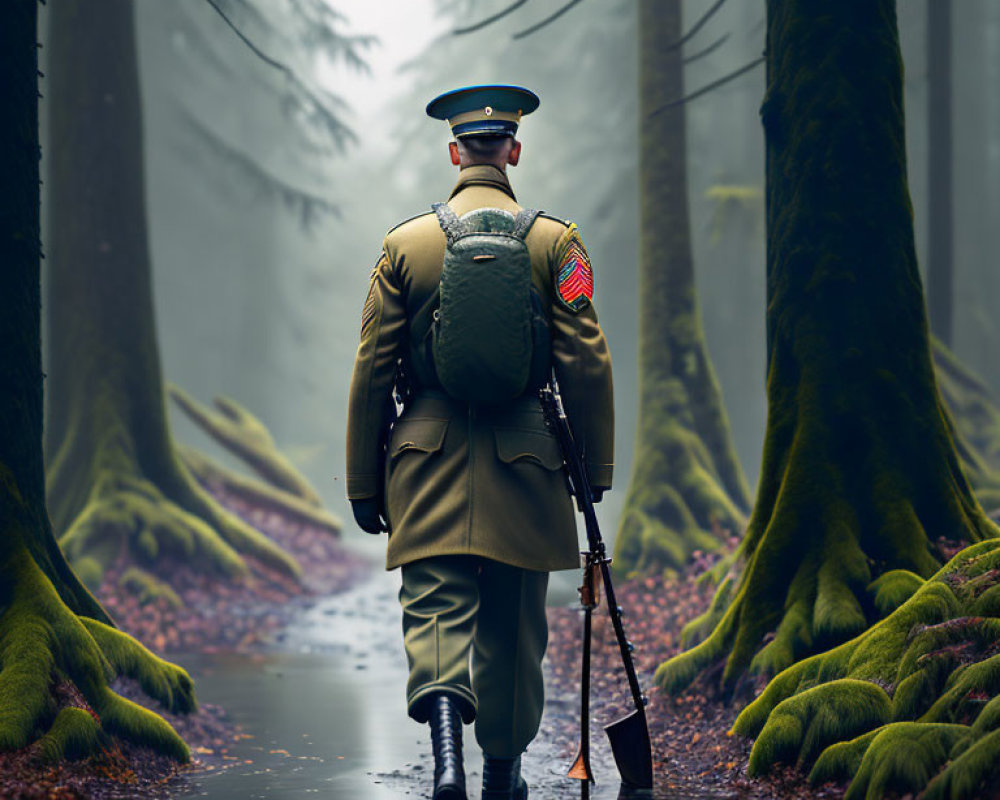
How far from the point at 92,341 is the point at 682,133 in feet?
23.1

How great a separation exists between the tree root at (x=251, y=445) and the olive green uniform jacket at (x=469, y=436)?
13.5 m

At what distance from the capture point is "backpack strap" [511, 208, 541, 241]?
4.89 meters

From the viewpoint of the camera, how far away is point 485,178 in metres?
5.11

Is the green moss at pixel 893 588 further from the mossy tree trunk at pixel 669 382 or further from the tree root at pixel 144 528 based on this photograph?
the tree root at pixel 144 528

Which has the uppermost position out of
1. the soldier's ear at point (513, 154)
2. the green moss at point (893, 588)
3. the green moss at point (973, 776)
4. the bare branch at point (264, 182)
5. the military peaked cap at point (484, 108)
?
the bare branch at point (264, 182)

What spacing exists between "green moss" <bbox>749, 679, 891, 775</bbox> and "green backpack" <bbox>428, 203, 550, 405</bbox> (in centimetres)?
199

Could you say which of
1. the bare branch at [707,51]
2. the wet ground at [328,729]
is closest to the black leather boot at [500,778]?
the wet ground at [328,729]

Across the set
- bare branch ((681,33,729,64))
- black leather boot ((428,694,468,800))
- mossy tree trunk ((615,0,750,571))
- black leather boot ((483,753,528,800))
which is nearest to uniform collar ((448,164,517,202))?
black leather boot ((428,694,468,800))

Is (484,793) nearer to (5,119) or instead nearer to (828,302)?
(828,302)

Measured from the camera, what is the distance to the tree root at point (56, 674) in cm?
534

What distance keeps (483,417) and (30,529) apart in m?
2.77

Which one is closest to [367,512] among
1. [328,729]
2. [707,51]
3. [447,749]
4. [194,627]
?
[447,749]

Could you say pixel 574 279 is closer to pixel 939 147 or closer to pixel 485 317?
pixel 485 317

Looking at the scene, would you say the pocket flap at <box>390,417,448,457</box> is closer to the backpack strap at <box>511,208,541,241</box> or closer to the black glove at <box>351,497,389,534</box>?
the black glove at <box>351,497,389,534</box>
